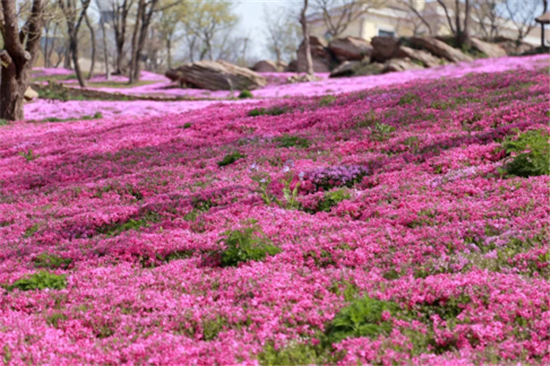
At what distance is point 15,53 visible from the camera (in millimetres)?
23812

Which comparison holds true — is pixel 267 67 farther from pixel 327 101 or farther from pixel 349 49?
pixel 327 101

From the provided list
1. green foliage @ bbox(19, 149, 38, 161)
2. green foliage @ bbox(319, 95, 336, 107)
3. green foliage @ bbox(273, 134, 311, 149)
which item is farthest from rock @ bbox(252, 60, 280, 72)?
green foliage @ bbox(273, 134, 311, 149)

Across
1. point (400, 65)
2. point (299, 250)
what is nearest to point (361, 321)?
point (299, 250)

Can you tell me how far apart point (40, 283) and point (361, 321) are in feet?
14.0

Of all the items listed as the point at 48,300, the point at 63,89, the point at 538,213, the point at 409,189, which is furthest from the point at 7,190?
the point at 63,89

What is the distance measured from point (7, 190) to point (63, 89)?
24307 millimetres

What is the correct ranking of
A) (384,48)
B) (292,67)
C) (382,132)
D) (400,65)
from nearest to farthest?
(382,132), (400,65), (384,48), (292,67)

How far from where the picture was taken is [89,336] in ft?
19.3

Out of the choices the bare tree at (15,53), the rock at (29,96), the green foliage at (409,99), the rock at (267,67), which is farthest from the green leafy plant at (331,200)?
the rock at (267,67)

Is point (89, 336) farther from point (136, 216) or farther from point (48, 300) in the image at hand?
point (136, 216)

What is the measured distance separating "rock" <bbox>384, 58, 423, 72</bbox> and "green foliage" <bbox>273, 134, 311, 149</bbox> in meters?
33.7

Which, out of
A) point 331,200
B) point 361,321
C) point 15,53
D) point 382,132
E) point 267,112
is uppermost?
point 15,53

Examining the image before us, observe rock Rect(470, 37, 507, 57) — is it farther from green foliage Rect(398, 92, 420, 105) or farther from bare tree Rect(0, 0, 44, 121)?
bare tree Rect(0, 0, 44, 121)

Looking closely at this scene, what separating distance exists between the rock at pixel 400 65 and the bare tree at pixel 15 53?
29439mm
